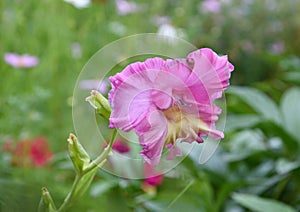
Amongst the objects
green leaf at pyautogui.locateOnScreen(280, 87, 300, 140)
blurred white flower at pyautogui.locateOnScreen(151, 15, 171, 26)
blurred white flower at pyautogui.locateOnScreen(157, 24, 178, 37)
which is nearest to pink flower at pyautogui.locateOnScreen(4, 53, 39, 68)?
green leaf at pyautogui.locateOnScreen(280, 87, 300, 140)

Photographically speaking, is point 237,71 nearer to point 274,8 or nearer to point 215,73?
point 274,8

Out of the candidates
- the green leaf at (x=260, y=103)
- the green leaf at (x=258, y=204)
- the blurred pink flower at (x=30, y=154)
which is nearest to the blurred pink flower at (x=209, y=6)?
the green leaf at (x=260, y=103)

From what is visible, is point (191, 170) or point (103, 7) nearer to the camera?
point (191, 170)

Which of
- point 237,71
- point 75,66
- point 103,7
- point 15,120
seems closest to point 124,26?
point 103,7

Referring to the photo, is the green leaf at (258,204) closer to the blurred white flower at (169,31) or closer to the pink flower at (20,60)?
the pink flower at (20,60)

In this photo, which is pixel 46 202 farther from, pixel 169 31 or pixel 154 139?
pixel 169 31

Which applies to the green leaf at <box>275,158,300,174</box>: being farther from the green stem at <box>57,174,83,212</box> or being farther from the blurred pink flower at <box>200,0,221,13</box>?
the blurred pink flower at <box>200,0,221,13</box>
